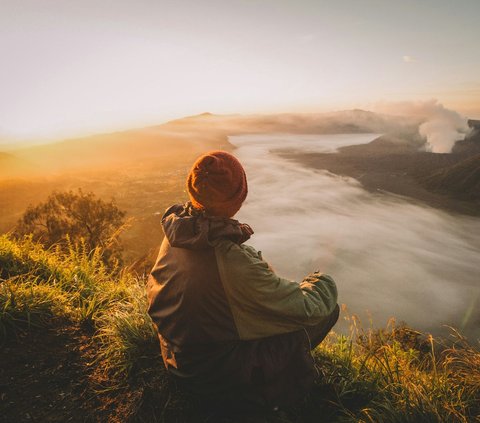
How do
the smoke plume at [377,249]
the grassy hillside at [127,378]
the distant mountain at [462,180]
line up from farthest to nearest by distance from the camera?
1. the distant mountain at [462,180]
2. the smoke plume at [377,249]
3. the grassy hillside at [127,378]

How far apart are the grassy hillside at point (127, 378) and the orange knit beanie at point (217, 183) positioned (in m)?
1.54

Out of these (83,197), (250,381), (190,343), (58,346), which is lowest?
(83,197)

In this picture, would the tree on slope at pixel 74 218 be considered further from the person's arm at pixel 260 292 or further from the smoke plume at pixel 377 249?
the smoke plume at pixel 377 249

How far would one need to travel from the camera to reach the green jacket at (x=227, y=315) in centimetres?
195

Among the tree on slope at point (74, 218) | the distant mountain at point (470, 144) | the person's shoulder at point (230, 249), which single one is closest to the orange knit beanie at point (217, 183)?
the person's shoulder at point (230, 249)

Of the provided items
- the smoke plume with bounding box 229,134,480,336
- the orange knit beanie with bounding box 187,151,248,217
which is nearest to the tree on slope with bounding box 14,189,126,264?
the orange knit beanie with bounding box 187,151,248,217

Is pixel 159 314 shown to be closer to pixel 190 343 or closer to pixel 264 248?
pixel 190 343

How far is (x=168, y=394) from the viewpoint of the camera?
2.57 m

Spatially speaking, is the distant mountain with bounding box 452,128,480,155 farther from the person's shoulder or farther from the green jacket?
the person's shoulder

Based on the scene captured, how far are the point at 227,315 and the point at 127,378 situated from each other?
1413mm

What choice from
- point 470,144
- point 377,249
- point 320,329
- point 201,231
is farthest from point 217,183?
point 470,144

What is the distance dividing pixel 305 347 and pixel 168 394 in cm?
124

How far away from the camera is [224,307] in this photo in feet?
6.54

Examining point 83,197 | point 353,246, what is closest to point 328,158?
point 353,246
